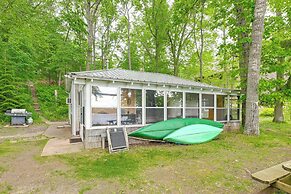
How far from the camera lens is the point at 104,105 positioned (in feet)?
22.7

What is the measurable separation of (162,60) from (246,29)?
Answer: 10.4m

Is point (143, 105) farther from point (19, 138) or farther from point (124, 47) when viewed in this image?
point (124, 47)

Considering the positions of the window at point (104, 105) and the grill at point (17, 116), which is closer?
the window at point (104, 105)

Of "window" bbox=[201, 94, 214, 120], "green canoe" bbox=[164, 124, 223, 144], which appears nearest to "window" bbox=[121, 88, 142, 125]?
"green canoe" bbox=[164, 124, 223, 144]

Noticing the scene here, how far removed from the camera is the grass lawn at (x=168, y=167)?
3.75 m

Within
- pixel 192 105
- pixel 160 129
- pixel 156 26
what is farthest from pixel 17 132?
pixel 156 26

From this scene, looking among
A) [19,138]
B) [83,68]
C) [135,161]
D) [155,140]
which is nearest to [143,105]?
[155,140]

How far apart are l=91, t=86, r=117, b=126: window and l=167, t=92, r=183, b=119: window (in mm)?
2576

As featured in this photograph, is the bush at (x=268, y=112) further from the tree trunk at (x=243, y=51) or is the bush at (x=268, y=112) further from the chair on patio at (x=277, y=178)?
the chair on patio at (x=277, y=178)

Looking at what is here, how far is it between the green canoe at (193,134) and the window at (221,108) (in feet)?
7.03

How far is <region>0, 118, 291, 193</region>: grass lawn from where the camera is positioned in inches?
148

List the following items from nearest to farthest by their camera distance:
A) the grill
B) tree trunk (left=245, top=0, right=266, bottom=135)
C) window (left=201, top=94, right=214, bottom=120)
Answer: tree trunk (left=245, top=0, right=266, bottom=135)
window (left=201, top=94, right=214, bottom=120)
the grill

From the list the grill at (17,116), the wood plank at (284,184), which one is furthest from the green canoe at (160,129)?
the grill at (17,116)

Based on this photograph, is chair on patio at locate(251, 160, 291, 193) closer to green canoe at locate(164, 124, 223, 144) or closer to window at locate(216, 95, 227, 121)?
green canoe at locate(164, 124, 223, 144)
